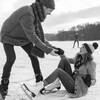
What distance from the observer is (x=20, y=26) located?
4.12 meters

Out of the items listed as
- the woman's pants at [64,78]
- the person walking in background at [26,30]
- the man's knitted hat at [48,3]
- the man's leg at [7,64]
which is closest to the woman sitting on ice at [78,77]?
the woman's pants at [64,78]

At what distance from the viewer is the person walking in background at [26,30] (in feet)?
12.8

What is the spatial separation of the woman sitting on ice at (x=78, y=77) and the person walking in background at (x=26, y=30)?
17.1 inches

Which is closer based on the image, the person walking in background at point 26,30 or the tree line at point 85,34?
the person walking in background at point 26,30

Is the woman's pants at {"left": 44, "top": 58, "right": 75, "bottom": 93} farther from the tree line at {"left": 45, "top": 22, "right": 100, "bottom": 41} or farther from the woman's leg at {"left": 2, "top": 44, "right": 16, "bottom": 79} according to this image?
the tree line at {"left": 45, "top": 22, "right": 100, "bottom": 41}

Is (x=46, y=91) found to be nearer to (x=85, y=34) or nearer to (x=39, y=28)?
(x=39, y=28)

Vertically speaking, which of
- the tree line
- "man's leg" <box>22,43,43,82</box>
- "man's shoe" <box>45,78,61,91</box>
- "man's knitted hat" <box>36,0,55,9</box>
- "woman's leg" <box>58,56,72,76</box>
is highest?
"man's knitted hat" <box>36,0,55,9</box>

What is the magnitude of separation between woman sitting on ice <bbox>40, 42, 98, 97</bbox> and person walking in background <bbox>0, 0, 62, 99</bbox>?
435 millimetres

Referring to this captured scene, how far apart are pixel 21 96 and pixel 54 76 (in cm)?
56

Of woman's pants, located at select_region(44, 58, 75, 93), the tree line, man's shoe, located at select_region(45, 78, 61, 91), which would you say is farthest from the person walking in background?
the tree line

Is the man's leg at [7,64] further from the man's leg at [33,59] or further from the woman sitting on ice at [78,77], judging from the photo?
the woman sitting on ice at [78,77]

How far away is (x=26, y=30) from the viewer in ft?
12.8

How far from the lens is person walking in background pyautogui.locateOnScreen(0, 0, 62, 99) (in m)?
3.92

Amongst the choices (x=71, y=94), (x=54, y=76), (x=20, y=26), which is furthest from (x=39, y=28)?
(x=71, y=94)
